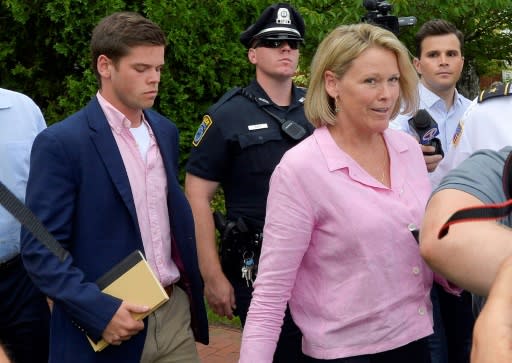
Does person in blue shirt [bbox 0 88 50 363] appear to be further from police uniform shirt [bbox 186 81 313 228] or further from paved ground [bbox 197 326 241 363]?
paved ground [bbox 197 326 241 363]

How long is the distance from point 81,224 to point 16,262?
0.68m

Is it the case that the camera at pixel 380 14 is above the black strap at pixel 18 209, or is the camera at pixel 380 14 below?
below

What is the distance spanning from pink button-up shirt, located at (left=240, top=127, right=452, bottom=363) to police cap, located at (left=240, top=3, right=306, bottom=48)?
144 cm

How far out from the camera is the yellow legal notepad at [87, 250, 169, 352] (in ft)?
8.77

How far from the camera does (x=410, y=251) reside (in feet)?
8.00

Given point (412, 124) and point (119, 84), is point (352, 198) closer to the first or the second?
point (119, 84)

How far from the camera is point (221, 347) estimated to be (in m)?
5.67

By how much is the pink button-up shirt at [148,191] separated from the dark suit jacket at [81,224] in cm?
8

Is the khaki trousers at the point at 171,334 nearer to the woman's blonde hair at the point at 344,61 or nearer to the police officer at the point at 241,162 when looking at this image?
the police officer at the point at 241,162

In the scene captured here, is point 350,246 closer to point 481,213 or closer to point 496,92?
point 496,92

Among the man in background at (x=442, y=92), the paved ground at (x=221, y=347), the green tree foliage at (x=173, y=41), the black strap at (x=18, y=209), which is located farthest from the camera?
the green tree foliage at (x=173, y=41)

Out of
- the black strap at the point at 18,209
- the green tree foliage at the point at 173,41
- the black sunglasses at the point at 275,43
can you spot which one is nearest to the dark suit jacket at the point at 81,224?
the black strap at the point at 18,209

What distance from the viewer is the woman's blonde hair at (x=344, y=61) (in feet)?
8.52

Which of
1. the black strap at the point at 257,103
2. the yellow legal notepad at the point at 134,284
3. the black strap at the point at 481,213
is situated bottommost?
the yellow legal notepad at the point at 134,284
